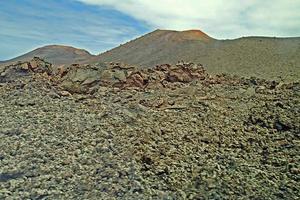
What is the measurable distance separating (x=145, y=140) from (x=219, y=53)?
33181 mm

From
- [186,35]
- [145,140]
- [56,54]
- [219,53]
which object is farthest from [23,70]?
[56,54]

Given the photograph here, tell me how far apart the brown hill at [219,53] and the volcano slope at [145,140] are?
16.0 meters

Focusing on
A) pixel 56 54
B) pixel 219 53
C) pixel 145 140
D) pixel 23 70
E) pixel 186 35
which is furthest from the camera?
pixel 56 54

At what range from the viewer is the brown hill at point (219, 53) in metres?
33.9

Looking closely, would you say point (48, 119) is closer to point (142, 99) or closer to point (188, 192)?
point (142, 99)

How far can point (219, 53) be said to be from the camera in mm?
41312

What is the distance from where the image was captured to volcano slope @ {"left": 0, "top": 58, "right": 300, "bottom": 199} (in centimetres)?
774

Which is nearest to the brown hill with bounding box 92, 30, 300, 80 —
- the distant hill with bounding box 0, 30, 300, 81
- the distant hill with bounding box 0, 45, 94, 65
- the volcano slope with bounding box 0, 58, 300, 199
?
the distant hill with bounding box 0, 30, 300, 81

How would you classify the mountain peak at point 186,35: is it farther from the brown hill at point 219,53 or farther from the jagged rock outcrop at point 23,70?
the jagged rock outcrop at point 23,70

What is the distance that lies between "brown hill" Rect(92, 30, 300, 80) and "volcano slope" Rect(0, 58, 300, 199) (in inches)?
631

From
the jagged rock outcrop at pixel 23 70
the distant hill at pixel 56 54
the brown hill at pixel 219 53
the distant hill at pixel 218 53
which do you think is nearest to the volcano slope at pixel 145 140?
the jagged rock outcrop at pixel 23 70

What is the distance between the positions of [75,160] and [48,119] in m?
2.18

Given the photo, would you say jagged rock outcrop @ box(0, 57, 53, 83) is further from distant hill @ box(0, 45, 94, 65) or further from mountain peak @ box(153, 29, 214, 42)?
distant hill @ box(0, 45, 94, 65)

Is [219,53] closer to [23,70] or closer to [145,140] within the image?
[23,70]
